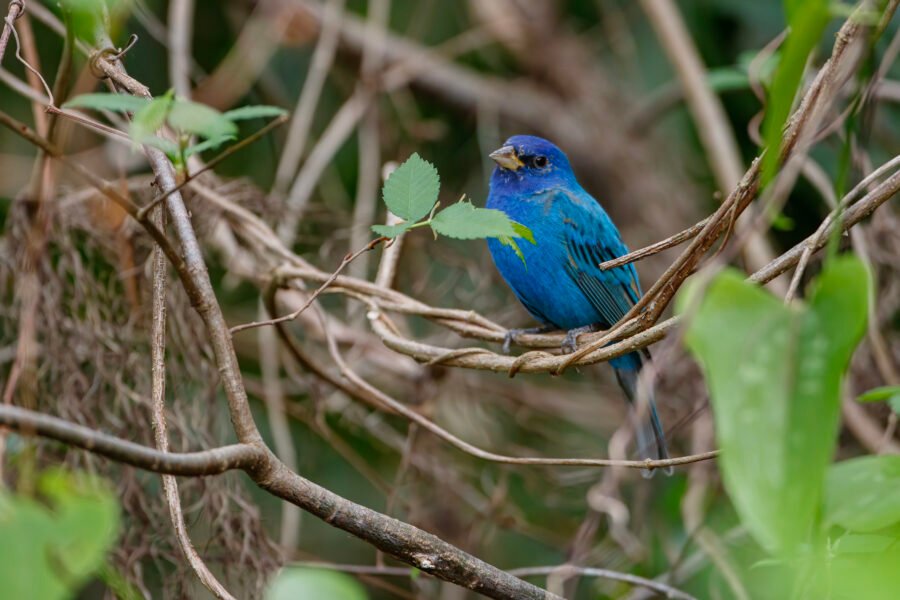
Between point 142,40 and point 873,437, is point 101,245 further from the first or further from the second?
A: point 873,437

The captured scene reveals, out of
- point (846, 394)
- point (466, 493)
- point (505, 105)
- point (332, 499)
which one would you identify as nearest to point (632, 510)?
point (466, 493)

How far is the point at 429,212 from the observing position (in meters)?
2.01

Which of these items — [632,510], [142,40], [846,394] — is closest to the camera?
[846,394]

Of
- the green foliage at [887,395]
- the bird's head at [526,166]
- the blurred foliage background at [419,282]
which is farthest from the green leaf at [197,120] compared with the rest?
the bird's head at [526,166]

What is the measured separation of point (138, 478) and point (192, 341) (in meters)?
0.45

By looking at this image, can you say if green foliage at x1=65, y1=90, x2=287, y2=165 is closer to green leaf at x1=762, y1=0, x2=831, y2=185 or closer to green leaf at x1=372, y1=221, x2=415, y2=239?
green leaf at x1=372, y1=221, x2=415, y2=239

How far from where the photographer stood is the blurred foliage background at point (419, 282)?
3109 millimetres

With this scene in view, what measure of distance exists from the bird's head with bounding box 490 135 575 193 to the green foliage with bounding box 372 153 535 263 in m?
2.31

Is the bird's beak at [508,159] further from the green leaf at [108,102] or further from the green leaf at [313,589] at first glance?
the green leaf at [313,589]

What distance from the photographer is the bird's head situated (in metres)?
4.39

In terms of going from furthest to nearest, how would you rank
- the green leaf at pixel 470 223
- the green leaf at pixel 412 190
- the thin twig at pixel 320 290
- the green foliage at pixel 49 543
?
the thin twig at pixel 320 290, the green leaf at pixel 412 190, the green leaf at pixel 470 223, the green foliage at pixel 49 543

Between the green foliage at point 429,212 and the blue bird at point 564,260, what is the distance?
2.04 m

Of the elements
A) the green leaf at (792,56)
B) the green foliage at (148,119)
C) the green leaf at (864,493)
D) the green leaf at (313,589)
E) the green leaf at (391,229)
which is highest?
the green leaf at (391,229)

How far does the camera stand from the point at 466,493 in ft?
15.2
